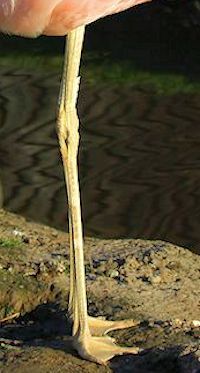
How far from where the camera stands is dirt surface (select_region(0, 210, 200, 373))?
14.3 feet

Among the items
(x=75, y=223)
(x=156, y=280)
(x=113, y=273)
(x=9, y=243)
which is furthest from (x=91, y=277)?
(x=75, y=223)

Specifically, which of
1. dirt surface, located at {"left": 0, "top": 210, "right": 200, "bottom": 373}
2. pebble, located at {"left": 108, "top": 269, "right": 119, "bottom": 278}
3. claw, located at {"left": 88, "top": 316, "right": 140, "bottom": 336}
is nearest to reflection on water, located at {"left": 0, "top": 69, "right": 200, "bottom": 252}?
dirt surface, located at {"left": 0, "top": 210, "right": 200, "bottom": 373}

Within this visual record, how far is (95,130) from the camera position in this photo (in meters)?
10.2

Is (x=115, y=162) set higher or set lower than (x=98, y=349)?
higher

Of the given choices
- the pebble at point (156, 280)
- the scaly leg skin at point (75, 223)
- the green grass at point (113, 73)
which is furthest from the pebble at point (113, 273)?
the green grass at point (113, 73)

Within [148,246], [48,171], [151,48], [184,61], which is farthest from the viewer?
[151,48]

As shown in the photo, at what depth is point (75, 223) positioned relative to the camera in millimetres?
4473

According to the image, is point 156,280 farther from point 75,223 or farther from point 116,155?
point 116,155

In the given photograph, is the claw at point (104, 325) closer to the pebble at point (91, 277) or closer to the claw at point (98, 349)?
the claw at point (98, 349)

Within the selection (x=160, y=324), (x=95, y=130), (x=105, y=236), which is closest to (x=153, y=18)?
(x=95, y=130)

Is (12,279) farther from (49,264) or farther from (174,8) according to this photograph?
(174,8)

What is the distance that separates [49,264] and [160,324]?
1.16 m

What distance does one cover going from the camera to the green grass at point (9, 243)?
608cm

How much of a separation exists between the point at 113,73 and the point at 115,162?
418 centimetres
